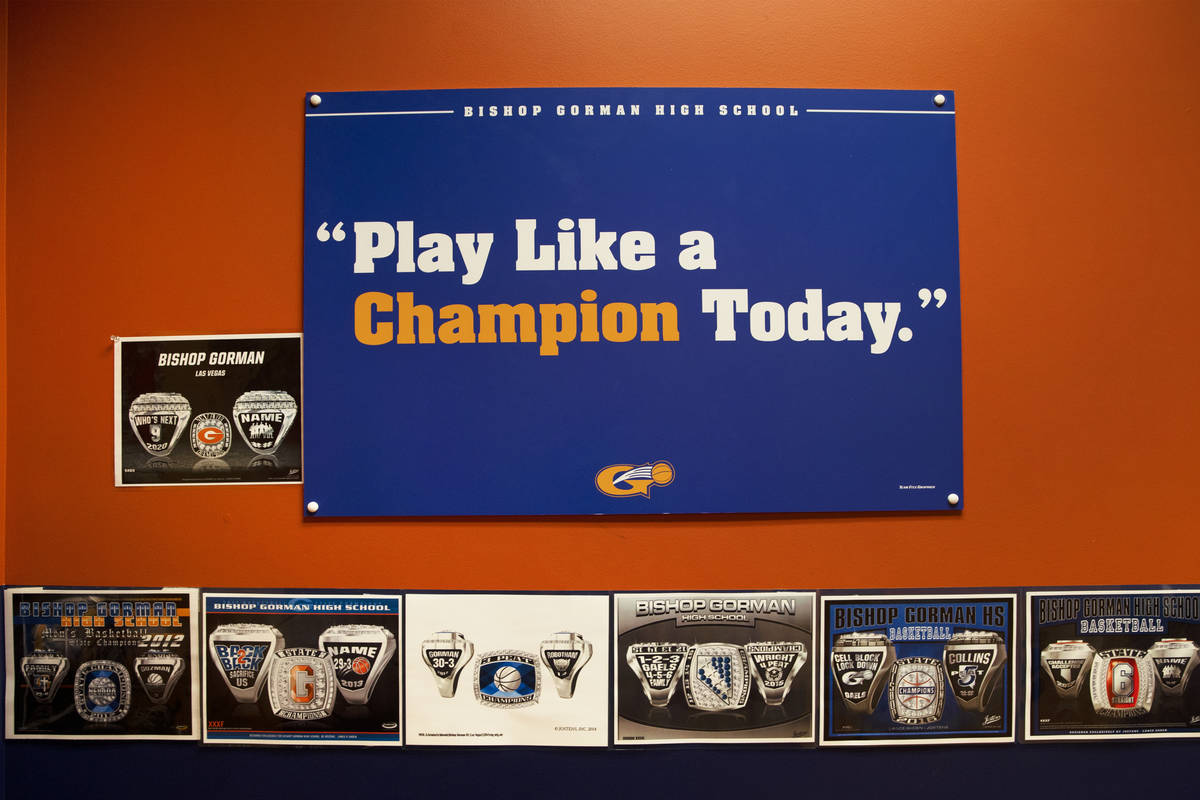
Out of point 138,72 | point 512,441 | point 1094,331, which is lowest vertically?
point 512,441

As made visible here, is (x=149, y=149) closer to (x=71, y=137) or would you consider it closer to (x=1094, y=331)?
(x=71, y=137)

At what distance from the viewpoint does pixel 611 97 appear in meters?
1.29

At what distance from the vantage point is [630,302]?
1.28 metres

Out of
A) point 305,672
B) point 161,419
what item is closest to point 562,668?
point 305,672

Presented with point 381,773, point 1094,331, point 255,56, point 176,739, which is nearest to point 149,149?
point 255,56

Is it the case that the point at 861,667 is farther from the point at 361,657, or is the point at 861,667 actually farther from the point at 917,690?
the point at 361,657

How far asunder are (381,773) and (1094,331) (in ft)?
5.86

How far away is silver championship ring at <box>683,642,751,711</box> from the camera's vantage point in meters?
1.28

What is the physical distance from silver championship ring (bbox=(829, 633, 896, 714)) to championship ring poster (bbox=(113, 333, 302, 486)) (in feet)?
3.97

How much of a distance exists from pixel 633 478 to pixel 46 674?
1322mm

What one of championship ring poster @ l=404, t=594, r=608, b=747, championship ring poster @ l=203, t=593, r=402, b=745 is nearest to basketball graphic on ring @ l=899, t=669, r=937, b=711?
championship ring poster @ l=404, t=594, r=608, b=747

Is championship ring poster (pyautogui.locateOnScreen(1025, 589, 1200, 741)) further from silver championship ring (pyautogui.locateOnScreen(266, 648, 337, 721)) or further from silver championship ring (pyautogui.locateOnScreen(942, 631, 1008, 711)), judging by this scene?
silver championship ring (pyautogui.locateOnScreen(266, 648, 337, 721))

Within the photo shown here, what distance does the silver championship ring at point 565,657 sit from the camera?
128 cm

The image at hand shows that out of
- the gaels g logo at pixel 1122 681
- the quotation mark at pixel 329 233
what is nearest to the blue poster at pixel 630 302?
the quotation mark at pixel 329 233
